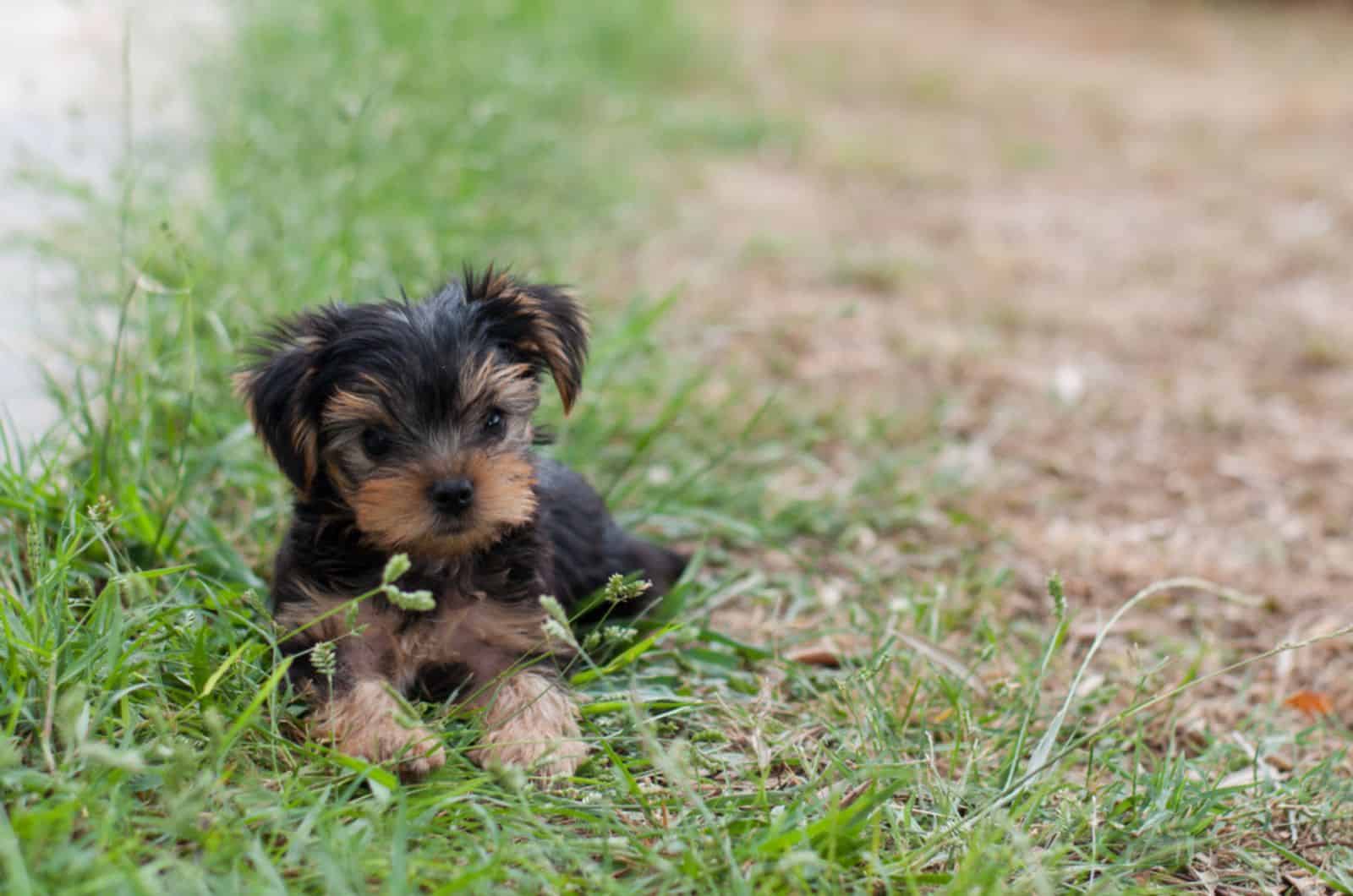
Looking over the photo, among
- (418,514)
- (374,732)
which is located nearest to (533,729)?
(374,732)

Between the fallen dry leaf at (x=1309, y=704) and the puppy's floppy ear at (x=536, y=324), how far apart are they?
2.61 m

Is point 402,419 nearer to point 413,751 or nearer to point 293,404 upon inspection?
point 293,404

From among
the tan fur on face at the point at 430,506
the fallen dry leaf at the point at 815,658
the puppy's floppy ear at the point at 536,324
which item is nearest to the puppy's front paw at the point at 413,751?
the tan fur on face at the point at 430,506

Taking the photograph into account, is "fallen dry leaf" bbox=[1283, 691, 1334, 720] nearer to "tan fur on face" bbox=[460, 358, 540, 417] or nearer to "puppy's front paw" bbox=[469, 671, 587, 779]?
"puppy's front paw" bbox=[469, 671, 587, 779]

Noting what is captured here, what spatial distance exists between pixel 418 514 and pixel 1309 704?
3.00 meters

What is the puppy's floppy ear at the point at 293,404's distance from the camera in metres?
3.28

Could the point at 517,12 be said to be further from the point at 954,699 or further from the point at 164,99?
the point at 954,699

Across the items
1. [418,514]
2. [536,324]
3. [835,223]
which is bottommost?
[835,223]

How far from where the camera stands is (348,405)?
10.6 ft

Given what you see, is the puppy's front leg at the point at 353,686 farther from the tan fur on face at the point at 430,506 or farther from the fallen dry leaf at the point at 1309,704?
the fallen dry leaf at the point at 1309,704

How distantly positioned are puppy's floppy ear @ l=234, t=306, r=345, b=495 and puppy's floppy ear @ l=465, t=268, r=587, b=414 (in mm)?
424

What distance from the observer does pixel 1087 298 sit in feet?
27.6

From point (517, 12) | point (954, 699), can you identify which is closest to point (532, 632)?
point (954, 699)

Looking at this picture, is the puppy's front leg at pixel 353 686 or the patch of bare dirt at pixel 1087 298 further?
the patch of bare dirt at pixel 1087 298
